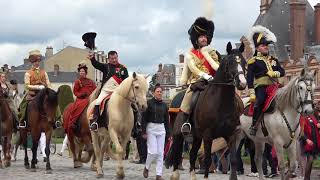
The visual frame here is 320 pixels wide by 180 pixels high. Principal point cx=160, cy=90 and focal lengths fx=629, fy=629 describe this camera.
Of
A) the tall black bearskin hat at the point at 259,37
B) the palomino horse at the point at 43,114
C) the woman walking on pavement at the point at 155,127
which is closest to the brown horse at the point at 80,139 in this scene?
the palomino horse at the point at 43,114

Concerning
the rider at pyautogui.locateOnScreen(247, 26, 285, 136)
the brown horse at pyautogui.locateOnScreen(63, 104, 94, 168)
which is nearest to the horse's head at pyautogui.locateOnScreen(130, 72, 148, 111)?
the rider at pyautogui.locateOnScreen(247, 26, 285, 136)

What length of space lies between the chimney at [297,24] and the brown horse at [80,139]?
221 ft

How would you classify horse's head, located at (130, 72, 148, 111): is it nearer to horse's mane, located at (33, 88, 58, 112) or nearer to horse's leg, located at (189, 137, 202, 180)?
horse's leg, located at (189, 137, 202, 180)

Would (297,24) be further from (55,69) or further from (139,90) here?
(139,90)

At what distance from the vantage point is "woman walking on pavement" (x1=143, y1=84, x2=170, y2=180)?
16.5m

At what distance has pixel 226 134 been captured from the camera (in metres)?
13.5

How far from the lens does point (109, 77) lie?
→ 57.6 feet

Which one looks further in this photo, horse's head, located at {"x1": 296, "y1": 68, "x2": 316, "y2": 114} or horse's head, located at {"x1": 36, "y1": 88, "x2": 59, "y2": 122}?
horse's head, located at {"x1": 36, "y1": 88, "x2": 59, "y2": 122}

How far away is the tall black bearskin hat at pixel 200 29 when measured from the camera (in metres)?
15.1

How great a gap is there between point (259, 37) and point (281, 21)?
247 ft

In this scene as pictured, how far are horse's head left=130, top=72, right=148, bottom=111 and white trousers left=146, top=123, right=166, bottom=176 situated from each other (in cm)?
131

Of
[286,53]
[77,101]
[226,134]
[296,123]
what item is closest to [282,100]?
[296,123]

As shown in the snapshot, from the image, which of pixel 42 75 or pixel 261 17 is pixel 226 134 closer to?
pixel 42 75

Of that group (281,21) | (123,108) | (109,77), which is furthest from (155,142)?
(281,21)
